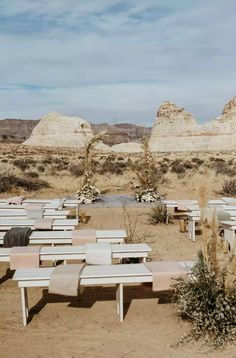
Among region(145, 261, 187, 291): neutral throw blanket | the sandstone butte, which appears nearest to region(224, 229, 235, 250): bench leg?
region(145, 261, 187, 291): neutral throw blanket

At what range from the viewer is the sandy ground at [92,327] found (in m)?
4.45

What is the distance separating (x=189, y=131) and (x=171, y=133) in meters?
2.94

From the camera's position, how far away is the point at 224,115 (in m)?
71.4

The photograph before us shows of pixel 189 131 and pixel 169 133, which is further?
pixel 169 133

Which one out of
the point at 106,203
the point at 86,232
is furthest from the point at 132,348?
the point at 106,203

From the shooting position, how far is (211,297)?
4668mm

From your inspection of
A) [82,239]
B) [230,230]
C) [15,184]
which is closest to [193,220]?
[230,230]

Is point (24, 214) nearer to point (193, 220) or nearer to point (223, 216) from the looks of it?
point (193, 220)

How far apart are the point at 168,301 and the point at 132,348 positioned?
129 cm

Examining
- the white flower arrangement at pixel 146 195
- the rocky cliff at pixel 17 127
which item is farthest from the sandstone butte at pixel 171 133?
the white flower arrangement at pixel 146 195

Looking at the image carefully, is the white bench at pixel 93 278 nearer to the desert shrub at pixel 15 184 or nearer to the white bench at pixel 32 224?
the white bench at pixel 32 224

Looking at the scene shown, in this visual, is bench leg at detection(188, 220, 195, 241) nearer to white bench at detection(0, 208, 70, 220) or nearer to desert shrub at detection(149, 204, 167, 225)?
desert shrub at detection(149, 204, 167, 225)

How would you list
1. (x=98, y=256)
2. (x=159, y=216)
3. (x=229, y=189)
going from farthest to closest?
(x=229, y=189), (x=159, y=216), (x=98, y=256)

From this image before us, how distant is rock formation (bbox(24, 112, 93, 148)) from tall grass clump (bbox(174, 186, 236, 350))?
242 feet
